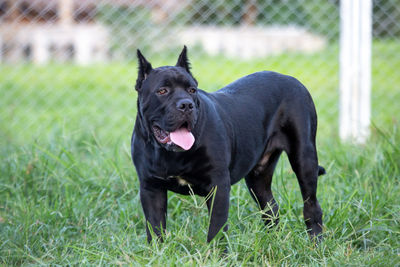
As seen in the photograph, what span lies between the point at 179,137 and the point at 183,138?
2 centimetres

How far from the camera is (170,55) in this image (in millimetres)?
8172

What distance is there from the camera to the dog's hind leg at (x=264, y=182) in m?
3.34

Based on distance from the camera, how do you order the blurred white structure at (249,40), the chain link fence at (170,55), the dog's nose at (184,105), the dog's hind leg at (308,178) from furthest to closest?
the blurred white structure at (249,40)
the chain link fence at (170,55)
the dog's hind leg at (308,178)
the dog's nose at (184,105)

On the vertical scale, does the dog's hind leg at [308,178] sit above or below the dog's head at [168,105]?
below

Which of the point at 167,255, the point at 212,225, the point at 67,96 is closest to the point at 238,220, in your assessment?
the point at 212,225

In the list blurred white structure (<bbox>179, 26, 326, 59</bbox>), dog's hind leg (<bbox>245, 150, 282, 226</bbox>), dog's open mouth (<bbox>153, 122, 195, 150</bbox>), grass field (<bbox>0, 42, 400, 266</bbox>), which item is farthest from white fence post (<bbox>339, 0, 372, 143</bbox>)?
dog's open mouth (<bbox>153, 122, 195, 150</bbox>)

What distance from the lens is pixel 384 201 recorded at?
11.0 ft

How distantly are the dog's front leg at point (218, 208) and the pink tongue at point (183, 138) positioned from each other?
0.92 feet

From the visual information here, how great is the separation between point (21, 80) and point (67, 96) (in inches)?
32.5

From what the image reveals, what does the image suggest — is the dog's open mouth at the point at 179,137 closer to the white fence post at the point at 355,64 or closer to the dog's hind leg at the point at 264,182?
the dog's hind leg at the point at 264,182

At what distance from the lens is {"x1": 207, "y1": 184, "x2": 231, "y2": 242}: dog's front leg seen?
2.69 meters

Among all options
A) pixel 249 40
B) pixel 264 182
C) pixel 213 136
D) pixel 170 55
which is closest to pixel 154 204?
pixel 213 136

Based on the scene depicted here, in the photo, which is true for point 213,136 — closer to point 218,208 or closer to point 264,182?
point 218,208

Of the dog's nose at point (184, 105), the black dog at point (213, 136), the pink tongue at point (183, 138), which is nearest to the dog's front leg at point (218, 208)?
the black dog at point (213, 136)
